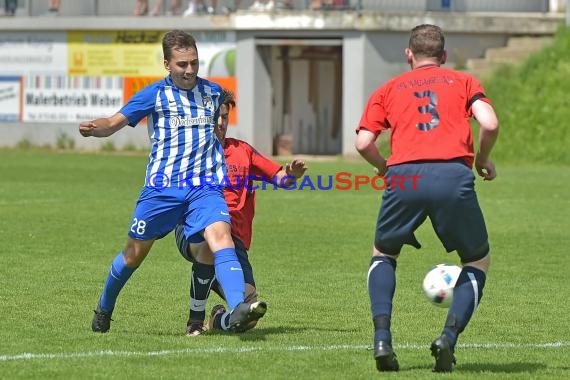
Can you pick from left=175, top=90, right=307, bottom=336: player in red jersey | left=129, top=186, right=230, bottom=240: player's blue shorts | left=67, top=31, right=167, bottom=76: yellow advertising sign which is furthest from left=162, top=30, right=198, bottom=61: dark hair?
left=67, top=31, right=167, bottom=76: yellow advertising sign

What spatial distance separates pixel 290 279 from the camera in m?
12.1

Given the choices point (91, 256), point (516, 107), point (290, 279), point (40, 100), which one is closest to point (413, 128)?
point (290, 279)

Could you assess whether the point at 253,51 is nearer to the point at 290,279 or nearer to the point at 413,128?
the point at 290,279

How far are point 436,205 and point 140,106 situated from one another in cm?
220

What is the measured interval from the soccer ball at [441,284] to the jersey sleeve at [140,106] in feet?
6.52

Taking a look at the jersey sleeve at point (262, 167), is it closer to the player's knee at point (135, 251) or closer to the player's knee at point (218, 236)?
the player's knee at point (218, 236)

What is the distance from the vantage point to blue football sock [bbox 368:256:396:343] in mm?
7375

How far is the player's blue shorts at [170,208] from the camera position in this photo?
28.2 feet

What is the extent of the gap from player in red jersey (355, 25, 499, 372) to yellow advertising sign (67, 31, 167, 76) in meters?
25.9

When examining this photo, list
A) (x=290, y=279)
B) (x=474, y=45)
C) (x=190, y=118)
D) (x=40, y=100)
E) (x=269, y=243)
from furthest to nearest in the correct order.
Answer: (x=40, y=100) < (x=474, y=45) < (x=269, y=243) < (x=290, y=279) < (x=190, y=118)

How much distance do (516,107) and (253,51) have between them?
19.8 feet

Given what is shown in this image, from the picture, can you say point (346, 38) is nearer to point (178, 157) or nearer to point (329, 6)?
point (329, 6)

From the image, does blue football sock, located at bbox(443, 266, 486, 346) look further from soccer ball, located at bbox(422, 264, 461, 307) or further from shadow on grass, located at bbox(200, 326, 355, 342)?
shadow on grass, located at bbox(200, 326, 355, 342)

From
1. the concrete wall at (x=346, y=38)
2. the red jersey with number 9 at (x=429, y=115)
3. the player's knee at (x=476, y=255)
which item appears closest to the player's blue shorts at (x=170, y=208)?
the red jersey with number 9 at (x=429, y=115)
